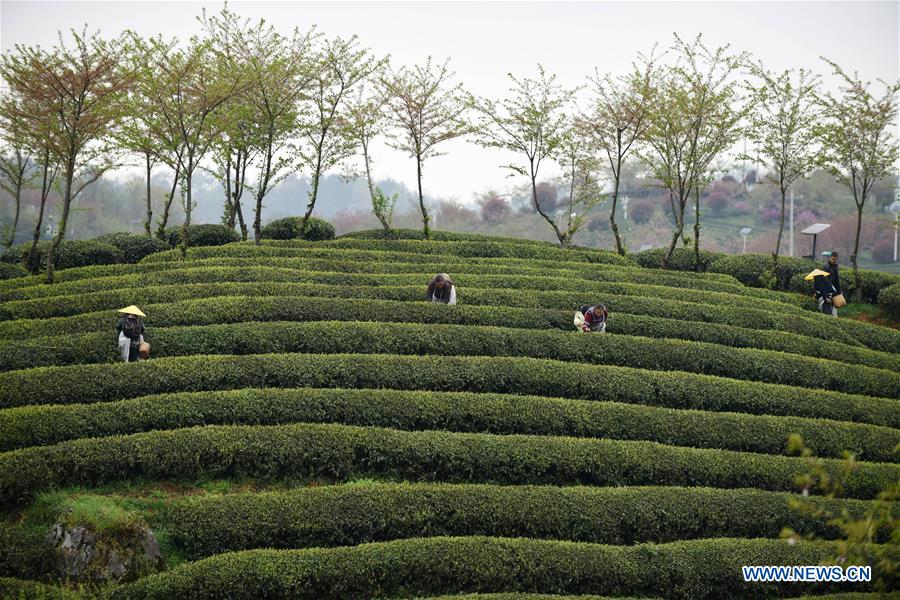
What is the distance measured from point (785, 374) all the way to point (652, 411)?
4.38 m

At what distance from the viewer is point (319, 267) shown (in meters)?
20.6

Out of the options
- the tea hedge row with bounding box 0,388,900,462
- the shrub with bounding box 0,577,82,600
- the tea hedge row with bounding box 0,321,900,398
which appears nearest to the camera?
the shrub with bounding box 0,577,82,600

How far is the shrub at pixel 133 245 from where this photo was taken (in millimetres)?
22547

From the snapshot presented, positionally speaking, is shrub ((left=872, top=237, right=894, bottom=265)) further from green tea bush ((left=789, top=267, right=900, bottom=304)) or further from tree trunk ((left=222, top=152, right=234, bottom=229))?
tree trunk ((left=222, top=152, right=234, bottom=229))

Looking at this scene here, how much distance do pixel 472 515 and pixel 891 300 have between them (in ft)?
55.9

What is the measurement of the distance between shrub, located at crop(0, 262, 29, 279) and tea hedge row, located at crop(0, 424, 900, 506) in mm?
12005

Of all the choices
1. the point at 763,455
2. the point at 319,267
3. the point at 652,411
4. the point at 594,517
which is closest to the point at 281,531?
the point at 594,517

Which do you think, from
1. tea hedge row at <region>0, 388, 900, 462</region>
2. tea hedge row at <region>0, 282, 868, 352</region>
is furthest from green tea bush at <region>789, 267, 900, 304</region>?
tea hedge row at <region>0, 388, 900, 462</region>

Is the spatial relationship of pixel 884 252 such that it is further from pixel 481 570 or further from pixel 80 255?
pixel 481 570

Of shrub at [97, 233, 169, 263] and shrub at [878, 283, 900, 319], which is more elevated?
shrub at [97, 233, 169, 263]

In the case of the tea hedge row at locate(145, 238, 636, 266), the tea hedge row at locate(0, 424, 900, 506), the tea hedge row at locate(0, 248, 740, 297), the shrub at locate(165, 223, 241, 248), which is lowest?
the tea hedge row at locate(0, 424, 900, 506)

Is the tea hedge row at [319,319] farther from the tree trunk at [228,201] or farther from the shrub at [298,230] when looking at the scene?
the tree trunk at [228,201]

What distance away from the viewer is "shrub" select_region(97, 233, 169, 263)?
2255 cm

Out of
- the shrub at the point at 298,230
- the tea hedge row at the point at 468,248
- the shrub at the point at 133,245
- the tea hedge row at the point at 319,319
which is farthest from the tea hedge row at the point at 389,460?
the shrub at the point at 298,230
